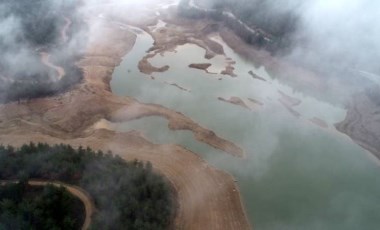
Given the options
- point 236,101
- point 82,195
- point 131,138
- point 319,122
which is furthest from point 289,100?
point 82,195

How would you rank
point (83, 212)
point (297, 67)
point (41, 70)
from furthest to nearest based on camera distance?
point (297, 67) < point (41, 70) < point (83, 212)

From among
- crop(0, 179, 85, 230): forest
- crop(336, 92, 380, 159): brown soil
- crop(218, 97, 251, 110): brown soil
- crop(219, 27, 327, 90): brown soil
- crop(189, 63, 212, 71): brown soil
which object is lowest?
crop(189, 63, 212, 71): brown soil

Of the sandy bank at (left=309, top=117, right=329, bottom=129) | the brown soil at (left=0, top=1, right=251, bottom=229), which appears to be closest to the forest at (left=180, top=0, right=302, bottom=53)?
the sandy bank at (left=309, top=117, right=329, bottom=129)

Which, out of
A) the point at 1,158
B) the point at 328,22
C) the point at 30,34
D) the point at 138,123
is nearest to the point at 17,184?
the point at 1,158

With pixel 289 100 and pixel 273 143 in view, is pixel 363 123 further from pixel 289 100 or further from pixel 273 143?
pixel 273 143

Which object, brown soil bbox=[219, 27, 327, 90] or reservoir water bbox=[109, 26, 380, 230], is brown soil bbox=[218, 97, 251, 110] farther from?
brown soil bbox=[219, 27, 327, 90]

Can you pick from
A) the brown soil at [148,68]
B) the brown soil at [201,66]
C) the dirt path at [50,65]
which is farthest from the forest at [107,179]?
the brown soil at [201,66]

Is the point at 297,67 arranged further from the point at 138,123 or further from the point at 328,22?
the point at 138,123
